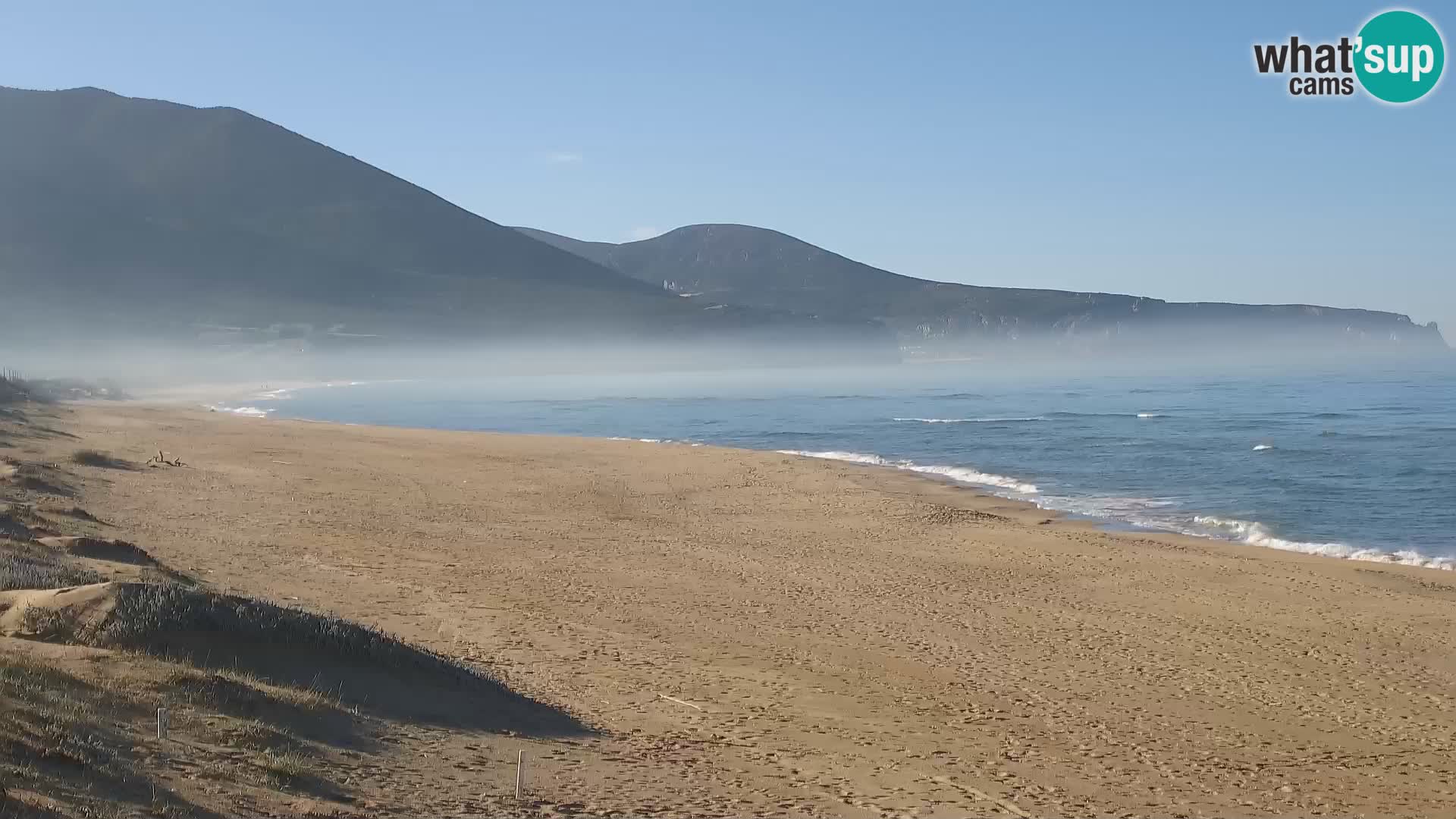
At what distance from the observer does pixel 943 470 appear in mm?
28344

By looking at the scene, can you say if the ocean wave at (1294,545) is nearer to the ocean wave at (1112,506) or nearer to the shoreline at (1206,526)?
the shoreline at (1206,526)

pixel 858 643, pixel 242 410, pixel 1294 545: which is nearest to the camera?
pixel 858 643

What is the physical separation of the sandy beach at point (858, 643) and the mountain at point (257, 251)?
362 ft

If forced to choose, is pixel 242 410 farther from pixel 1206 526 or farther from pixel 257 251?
pixel 257 251

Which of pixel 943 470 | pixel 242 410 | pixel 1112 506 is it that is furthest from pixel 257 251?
pixel 1112 506

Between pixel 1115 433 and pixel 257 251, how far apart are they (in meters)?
135

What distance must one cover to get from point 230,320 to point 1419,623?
421 ft

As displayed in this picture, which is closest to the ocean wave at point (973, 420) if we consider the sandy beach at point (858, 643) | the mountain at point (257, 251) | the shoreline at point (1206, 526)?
the shoreline at point (1206, 526)

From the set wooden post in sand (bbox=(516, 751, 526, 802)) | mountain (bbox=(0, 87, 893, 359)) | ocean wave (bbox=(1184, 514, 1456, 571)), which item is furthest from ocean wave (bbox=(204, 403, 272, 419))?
mountain (bbox=(0, 87, 893, 359))

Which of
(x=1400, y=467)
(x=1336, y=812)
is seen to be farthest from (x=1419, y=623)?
(x=1400, y=467)

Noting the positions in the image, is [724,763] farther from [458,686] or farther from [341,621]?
[341,621]

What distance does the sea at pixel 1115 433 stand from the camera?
69.3 ft

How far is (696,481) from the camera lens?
24828mm

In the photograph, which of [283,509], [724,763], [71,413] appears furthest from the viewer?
[71,413]
